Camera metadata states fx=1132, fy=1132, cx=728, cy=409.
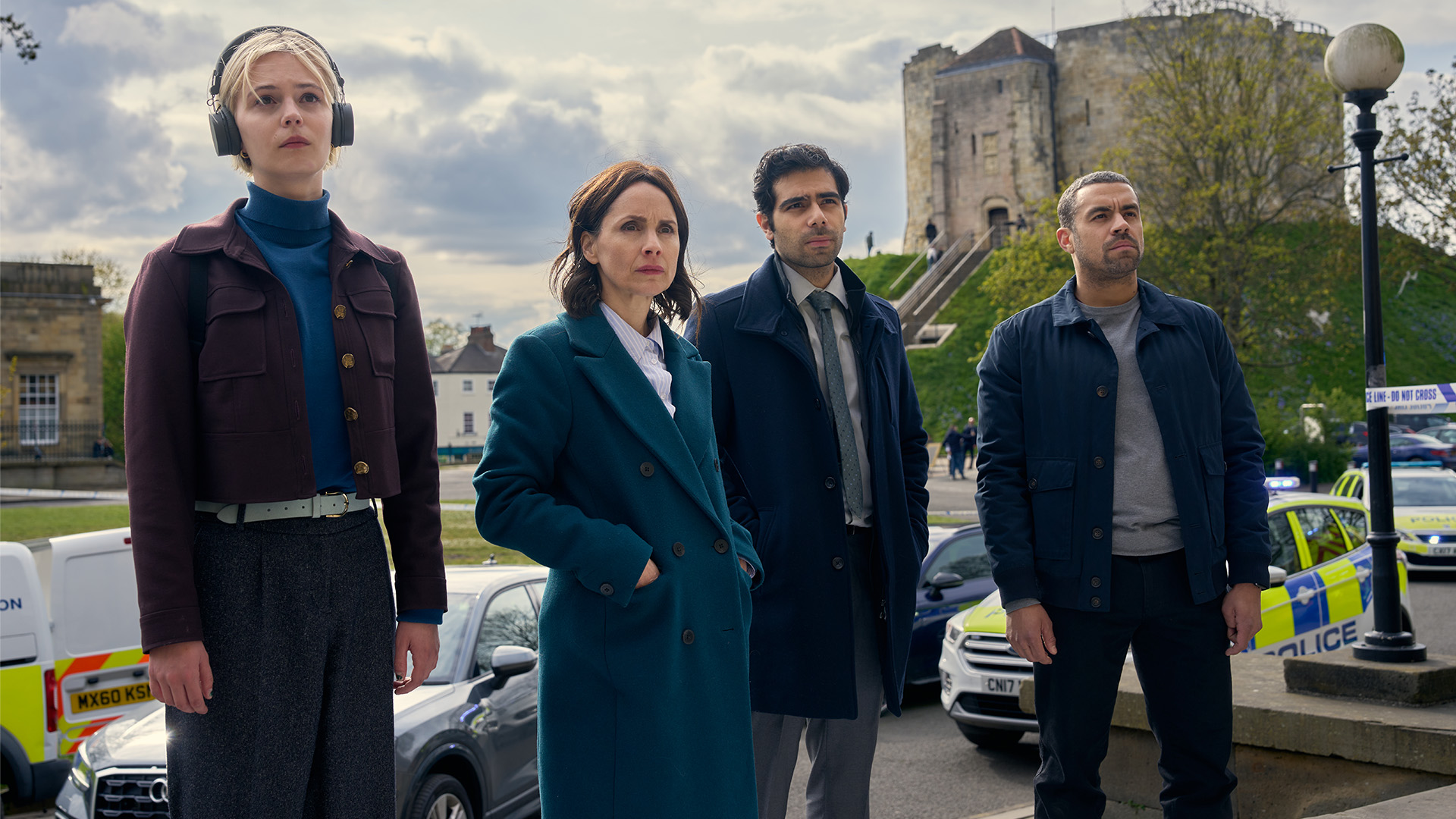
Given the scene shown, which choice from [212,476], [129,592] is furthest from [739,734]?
[129,592]

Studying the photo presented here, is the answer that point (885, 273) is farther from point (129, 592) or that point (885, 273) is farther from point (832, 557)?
point (832, 557)

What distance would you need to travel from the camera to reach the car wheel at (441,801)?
5.10 meters

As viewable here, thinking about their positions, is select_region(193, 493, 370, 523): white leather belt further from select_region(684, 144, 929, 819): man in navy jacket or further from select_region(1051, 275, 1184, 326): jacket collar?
select_region(1051, 275, 1184, 326): jacket collar

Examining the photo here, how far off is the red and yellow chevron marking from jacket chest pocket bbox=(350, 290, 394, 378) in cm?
608

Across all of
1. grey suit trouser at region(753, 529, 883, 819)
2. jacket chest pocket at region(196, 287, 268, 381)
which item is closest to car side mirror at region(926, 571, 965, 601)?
grey suit trouser at region(753, 529, 883, 819)

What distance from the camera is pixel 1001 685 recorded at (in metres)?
7.23

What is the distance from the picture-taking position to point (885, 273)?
57906mm

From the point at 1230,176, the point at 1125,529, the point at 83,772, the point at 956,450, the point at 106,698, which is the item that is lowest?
the point at 106,698

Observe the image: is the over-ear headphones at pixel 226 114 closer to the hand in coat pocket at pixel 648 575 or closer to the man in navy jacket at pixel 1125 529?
the hand in coat pocket at pixel 648 575

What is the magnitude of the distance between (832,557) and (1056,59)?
59037 mm

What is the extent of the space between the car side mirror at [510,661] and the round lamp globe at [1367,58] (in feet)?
17.0

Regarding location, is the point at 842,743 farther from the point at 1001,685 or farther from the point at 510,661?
the point at 1001,685

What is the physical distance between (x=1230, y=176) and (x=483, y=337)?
65381 millimetres

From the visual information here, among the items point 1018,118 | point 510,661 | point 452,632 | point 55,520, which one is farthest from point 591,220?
point 1018,118
